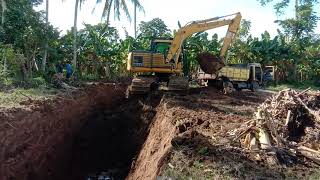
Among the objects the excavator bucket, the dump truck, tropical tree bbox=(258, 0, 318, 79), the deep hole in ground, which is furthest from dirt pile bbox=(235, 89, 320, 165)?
tropical tree bbox=(258, 0, 318, 79)

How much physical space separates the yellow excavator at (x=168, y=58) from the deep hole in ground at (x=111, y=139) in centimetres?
83

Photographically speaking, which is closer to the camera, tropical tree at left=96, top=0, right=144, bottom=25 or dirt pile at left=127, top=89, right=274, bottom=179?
dirt pile at left=127, top=89, right=274, bottom=179

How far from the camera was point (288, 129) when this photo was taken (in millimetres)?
9922

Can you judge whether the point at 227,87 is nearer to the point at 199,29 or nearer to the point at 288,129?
the point at 199,29

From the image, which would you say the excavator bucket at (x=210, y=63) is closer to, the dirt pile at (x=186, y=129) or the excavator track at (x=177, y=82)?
the dirt pile at (x=186, y=129)

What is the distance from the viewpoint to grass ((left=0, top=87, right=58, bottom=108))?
13.5m

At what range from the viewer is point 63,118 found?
609 inches

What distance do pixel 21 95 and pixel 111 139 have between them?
4441 mm

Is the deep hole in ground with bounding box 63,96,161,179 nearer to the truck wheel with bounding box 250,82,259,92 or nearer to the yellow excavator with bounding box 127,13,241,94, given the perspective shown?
the yellow excavator with bounding box 127,13,241,94

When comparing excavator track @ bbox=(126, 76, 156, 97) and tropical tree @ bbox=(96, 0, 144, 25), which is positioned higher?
tropical tree @ bbox=(96, 0, 144, 25)

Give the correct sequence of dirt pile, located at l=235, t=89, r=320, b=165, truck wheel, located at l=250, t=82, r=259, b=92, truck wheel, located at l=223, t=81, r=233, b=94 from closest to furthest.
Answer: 1. dirt pile, located at l=235, t=89, r=320, b=165
2. truck wheel, located at l=223, t=81, r=233, b=94
3. truck wheel, located at l=250, t=82, r=259, b=92

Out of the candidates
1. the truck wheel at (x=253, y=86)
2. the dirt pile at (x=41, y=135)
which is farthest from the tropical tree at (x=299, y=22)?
the dirt pile at (x=41, y=135)

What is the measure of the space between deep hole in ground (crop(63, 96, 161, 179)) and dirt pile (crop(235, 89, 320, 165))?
6.48 meters

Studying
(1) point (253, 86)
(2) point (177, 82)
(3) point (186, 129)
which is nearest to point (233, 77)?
(1) point (253, 86)
